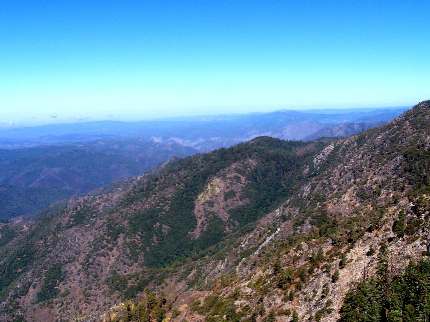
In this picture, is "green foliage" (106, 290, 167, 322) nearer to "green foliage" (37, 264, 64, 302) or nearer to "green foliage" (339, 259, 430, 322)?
"green foliage" (339, 259, 430, 322)

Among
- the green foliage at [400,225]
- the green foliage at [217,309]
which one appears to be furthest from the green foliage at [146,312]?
the green foliage at [400,225]

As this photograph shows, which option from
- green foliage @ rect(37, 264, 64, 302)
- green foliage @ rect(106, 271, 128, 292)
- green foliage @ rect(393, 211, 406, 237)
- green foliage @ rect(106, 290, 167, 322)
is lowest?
green foliage @ rect(37, 264, 64, 302)

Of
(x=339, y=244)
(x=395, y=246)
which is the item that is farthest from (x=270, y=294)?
(x=395, y=246)

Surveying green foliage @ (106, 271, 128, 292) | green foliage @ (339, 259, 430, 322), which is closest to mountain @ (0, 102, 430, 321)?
green foliage @ (339, 259, 430, 322)

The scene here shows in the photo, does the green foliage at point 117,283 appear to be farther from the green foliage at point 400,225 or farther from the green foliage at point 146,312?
the green foliage at point 400,225

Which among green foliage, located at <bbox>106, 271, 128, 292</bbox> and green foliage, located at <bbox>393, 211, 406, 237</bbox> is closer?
green foliage, located at <bbox>393, 211, 406, 237</bbox>

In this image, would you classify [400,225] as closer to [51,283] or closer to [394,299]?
[394,299]
